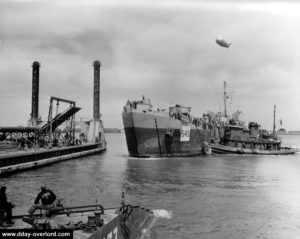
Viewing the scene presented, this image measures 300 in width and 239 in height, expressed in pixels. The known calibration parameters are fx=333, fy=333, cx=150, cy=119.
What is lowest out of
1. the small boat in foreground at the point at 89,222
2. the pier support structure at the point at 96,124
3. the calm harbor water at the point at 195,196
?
the calm harbor water at the point at 195,196

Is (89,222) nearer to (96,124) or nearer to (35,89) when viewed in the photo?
(96,124)

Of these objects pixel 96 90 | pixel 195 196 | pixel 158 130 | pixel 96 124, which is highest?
pixel 96 90

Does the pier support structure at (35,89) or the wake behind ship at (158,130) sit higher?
the pier support structure at (35,89)

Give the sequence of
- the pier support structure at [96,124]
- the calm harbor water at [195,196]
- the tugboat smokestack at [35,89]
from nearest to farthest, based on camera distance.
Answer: the calm harbor water at [195,196], the pier support structure at [96,124], the tugboat smokestack at [35,89]

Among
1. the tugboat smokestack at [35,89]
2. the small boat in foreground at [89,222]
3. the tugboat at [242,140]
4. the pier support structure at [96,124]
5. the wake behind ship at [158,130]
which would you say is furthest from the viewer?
the tugboat smokestack at [35,89]

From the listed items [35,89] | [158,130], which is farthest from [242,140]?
[35,89]

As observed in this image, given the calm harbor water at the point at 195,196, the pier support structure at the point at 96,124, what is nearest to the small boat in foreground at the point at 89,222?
the calm harbor water at the point at 195,196

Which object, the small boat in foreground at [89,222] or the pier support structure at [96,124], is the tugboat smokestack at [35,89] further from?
the small boat in foreground at [89,222]
